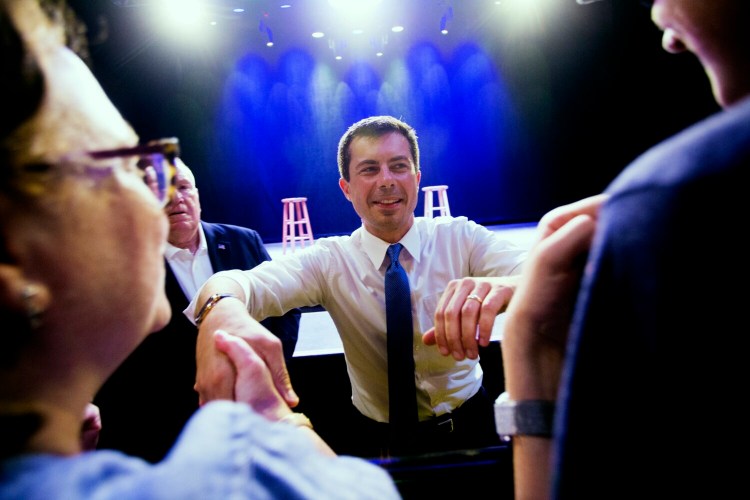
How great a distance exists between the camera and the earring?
387mm

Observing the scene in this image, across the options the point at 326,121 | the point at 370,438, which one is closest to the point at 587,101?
the point at 326,121

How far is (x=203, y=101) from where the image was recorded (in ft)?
26.2

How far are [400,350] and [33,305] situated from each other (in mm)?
1355

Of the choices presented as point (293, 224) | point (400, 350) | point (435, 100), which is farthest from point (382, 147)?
point (435, 100)

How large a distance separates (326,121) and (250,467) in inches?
334

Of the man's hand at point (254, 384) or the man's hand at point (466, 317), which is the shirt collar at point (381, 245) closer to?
the man's hand at point (466, 317)

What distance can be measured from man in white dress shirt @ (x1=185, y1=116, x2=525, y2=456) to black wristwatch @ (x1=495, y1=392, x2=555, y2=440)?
1044mm

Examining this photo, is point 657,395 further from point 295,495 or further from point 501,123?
point 501,123

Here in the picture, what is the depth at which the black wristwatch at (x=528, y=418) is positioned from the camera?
0.58 meters

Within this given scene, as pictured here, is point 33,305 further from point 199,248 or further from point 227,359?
point 199,248

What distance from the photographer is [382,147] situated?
2080mm

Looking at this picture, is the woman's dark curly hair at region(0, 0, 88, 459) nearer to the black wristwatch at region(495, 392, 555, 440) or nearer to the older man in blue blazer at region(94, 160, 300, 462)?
the black wristwatch at region(495, 392, 555, 440)

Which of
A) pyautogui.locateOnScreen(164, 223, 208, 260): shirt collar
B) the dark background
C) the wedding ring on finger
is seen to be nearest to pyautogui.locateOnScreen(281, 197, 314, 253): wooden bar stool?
the dark background

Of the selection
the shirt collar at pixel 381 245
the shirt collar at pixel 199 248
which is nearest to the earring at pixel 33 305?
the shirt collar at pixel 381 245
